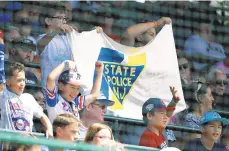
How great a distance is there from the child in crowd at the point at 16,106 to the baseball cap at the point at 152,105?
32.7 inches

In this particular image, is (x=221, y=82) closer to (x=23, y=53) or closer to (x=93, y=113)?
(x=93, y=113)

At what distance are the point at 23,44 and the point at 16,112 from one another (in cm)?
83

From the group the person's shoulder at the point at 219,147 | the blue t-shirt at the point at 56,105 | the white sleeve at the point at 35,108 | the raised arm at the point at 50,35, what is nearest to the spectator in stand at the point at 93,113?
the blue t-shirt at the point at 56,105

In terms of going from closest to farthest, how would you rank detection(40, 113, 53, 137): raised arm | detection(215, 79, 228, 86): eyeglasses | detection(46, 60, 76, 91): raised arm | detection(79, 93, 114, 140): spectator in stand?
detection(40, 113, 53, 137): raised arm, detection(46, 60, 76, 91): raised arm, detection(79, 93, 114, 140): spectator in stand, detection(215, 79, 228, 86): eyeglasses

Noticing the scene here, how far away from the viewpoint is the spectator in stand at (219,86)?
23.6 feet

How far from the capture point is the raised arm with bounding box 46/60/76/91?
568 centimetres

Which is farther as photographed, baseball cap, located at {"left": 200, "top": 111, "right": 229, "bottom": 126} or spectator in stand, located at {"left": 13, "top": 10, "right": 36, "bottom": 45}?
spectator in stand, located at {"left": 13, "top": 10, "right": 36, "bottom": 45}

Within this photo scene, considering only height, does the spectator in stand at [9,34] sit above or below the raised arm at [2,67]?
above

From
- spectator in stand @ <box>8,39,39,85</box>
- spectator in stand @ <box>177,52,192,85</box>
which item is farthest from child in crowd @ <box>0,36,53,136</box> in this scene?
spectator in stand @ <box>177,52,192,85</box>

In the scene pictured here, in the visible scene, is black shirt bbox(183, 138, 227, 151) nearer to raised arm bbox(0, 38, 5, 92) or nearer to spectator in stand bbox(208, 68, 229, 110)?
spectator in stand bbox(208, 68, 229, 110)

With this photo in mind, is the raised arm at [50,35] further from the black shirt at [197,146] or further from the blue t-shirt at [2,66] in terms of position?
the black shirt at [197,146]

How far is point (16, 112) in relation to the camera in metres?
5.45

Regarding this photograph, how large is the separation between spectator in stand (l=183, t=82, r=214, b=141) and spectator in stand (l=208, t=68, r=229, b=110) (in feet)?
0.36

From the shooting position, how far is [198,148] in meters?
6.29
